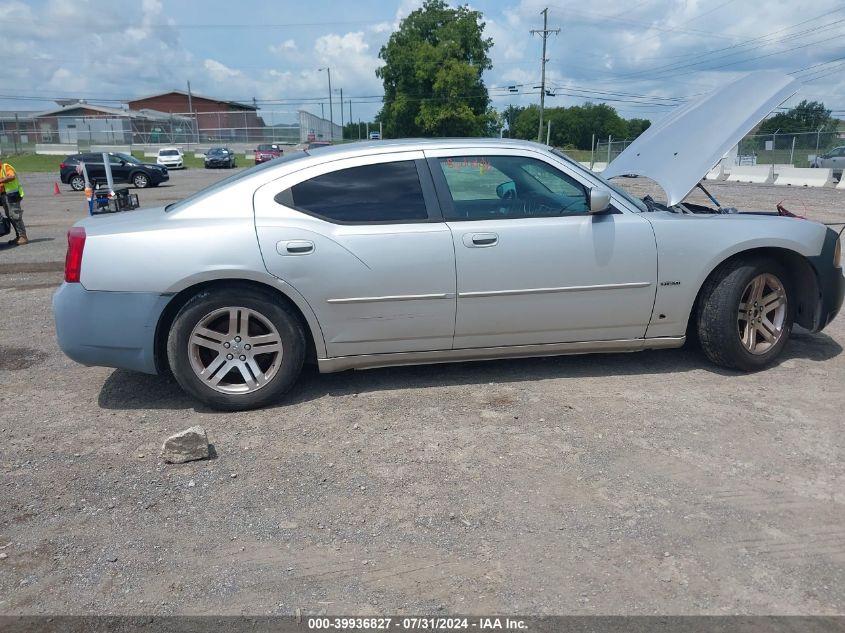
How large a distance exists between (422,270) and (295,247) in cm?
77

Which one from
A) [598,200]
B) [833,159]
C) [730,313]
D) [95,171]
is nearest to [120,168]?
[95,171]

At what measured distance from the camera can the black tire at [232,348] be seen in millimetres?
4008

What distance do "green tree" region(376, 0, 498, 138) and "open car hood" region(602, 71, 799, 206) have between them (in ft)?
200

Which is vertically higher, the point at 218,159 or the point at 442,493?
the point at 218,159

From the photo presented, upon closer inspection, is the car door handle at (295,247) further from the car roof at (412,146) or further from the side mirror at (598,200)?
the side mirror at (598,200)

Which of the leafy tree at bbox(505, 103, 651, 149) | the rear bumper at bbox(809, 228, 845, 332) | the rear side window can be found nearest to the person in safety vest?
the rear side window

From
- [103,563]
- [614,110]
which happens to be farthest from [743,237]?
[614,110]

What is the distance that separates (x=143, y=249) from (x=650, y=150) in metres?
3.88

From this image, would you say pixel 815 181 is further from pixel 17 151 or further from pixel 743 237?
pixel 17 151

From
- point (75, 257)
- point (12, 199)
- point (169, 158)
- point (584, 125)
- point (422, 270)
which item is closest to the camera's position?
point (75, 257)

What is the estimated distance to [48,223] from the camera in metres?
14.9

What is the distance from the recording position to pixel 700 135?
4863mm

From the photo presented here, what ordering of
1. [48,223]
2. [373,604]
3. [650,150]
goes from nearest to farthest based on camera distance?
[373,604] → [650,150] → [48,223]

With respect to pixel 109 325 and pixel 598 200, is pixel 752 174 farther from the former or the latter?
pixel 109 325
